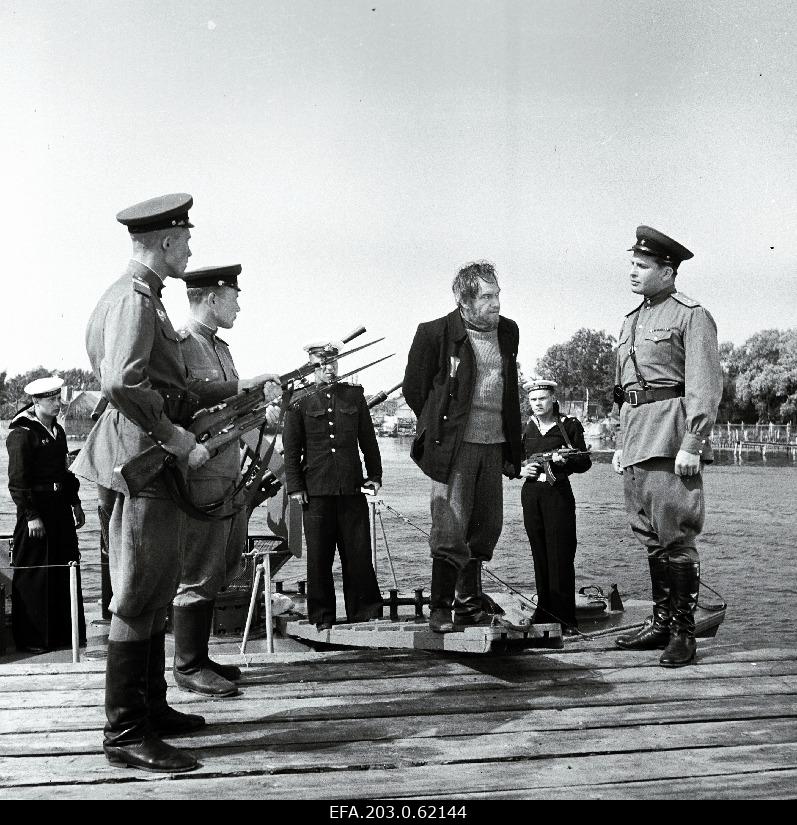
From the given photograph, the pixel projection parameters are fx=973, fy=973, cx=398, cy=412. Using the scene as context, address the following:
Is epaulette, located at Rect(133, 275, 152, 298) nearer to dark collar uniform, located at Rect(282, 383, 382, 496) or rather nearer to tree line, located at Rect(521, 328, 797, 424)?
dark collar uniform, located at Rect(282, 383, 382, 496)

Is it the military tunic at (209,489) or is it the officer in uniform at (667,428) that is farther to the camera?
the officer in uniform at (667,428)

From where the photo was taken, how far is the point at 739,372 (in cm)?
8875

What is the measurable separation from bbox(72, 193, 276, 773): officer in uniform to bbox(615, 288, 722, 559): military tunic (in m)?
2.24

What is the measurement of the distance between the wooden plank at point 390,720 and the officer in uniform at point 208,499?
308mm

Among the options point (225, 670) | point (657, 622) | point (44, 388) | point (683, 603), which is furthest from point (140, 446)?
point (44, 388)

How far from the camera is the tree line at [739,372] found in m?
78.9

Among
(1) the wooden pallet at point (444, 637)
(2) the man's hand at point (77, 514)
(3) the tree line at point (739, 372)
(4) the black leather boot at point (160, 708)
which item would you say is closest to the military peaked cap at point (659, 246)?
(1) the wooden pallet at point (444, 637)

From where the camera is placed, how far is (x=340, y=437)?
713 cm

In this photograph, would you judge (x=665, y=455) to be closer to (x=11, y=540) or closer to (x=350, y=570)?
(x=350, y=570)

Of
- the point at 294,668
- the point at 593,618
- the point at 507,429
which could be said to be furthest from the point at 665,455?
the point at 593,618

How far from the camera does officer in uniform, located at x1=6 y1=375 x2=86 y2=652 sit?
7.56 meters

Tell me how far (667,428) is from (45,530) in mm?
5158

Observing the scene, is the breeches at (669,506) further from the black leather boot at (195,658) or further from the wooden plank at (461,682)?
the black leather boot at (195,658)

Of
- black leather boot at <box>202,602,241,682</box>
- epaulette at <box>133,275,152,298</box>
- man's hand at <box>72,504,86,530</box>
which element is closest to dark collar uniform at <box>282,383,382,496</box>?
man's hand at <box>72,504,86,530</box>
